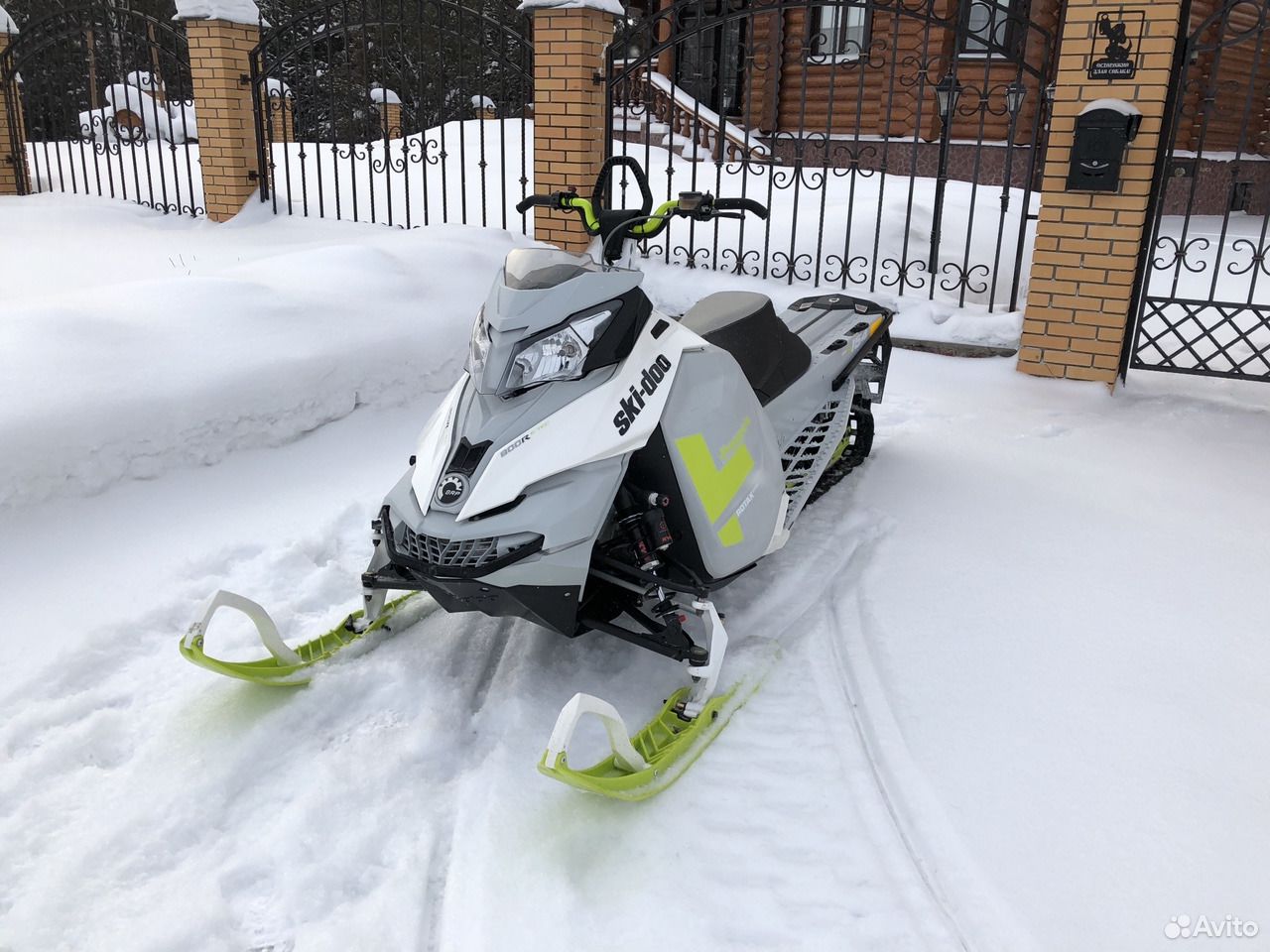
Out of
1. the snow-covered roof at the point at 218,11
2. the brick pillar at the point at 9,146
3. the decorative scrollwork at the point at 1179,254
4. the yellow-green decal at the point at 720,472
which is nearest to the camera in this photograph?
the yellow-green decal at the point at 720,472

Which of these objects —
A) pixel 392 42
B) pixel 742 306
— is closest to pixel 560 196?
pixel 742 306

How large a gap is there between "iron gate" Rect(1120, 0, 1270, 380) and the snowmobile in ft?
10.5

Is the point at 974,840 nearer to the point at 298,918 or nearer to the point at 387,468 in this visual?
the point at 298,918

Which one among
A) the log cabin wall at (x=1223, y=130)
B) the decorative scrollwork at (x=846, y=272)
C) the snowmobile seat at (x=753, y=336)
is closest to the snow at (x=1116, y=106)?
the decorative scrollwork at (x=846, y=272)

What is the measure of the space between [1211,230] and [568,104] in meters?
8.06

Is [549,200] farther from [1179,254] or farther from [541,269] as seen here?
[1179,254]

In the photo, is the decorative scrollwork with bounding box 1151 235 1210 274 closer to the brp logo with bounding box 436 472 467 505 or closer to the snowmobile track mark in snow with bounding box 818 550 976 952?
the snowmobile track mark in snow with bounding box 818 550 976 952

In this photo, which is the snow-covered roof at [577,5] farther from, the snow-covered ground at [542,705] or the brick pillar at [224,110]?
the snow-covered ground at [542,705]

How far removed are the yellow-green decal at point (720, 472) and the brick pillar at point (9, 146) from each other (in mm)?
9688

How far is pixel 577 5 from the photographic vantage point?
6.16 meters

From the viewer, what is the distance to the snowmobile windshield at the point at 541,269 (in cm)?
228

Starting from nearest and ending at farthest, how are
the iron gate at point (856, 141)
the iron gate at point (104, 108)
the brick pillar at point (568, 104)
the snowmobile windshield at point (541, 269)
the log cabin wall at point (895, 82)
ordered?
the snowmobile windshield at point (541, 269) < the iron gate at point (856, 141) < the brick pillar at point (568, 104) < the iron gate at point (104, 108) < the log cabin wall at point (895, 82)

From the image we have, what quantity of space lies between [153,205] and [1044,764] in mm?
8961

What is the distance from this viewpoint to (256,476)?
368cm
